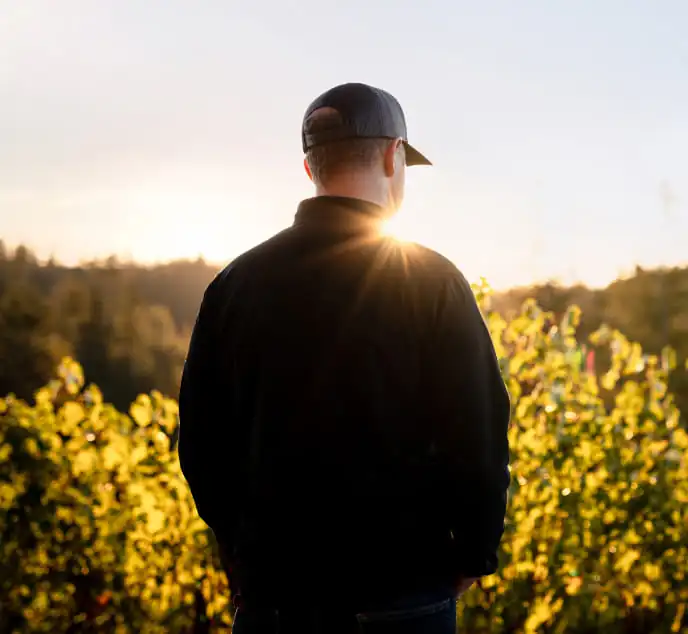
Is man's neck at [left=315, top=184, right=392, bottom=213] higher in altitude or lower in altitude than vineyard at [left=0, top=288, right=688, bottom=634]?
higher

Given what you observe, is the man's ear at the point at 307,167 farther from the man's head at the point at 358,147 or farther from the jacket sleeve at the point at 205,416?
the jacket sleeve at the point at 205,416

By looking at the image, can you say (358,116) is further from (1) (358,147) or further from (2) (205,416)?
(2) (205,416)

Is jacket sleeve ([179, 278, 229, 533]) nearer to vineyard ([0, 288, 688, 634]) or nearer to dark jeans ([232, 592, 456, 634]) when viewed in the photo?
dark jeans ([232, 592, 456, 634])

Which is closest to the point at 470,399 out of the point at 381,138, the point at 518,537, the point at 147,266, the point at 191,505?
the point at 381,138

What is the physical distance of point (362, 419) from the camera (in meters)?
1.84

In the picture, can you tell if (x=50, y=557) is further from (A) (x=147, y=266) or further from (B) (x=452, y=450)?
(A) (x=147, y=266)

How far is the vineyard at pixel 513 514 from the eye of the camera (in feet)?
14.5

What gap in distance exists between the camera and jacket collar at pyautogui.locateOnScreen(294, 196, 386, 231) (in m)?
2.01

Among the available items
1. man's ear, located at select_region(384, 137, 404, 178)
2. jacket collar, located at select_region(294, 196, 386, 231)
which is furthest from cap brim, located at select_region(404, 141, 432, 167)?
jacket collar, located at select_region(294, 196, 386, 231)

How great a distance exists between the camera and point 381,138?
2.10m

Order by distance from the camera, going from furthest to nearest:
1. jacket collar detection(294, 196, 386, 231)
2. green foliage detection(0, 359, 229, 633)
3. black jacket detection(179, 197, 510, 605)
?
1. green foliage detection(0, 359, 229, 633)
2. jacket collar detection(294, 196, 386, 231)
3. black jacket detection(179, 197, 510, 605)

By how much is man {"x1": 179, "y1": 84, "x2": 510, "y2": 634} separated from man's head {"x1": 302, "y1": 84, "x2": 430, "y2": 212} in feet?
0.19

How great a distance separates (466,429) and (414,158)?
2.37 ft

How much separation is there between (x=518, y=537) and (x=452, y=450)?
103 inches
